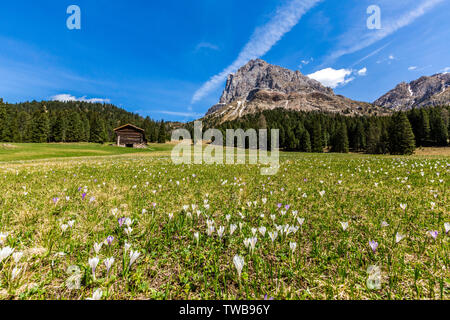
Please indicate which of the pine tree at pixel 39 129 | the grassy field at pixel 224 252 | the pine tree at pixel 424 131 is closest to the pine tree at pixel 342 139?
the pine tree at pixel 424 131

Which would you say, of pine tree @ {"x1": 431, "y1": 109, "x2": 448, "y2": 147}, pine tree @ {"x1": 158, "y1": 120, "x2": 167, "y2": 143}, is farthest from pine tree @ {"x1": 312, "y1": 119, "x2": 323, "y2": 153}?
pine tree @ {"x1": 158, "y1": 120, "x2": 167, "y2": 143}

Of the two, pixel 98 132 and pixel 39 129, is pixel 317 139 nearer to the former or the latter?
pixel 98 132

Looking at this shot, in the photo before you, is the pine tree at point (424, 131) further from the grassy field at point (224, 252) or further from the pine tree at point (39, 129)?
the pine tree at point (39, 129)

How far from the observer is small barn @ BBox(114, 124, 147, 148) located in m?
64.6

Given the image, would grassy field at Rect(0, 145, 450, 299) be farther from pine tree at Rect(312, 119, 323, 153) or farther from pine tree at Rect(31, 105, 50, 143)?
pine tree at Rect(31, 105, 50, 143)

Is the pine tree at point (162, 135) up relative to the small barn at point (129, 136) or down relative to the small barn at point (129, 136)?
up

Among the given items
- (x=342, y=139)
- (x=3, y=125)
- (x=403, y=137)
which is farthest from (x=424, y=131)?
(x=3, y=125)

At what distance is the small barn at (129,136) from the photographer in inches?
2542

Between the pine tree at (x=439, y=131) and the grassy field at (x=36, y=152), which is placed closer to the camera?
the grassy field at (x=36, y=152)

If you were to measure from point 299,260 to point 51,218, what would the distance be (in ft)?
13.5

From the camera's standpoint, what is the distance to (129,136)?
6594 centimetres

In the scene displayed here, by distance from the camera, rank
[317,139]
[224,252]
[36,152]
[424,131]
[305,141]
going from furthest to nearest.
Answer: [424,131], [305,141], [317,139], [36,152], [224,252]

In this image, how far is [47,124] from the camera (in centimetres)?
7938

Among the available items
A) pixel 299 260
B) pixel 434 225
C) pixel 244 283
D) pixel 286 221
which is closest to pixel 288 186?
pixel 286 221
